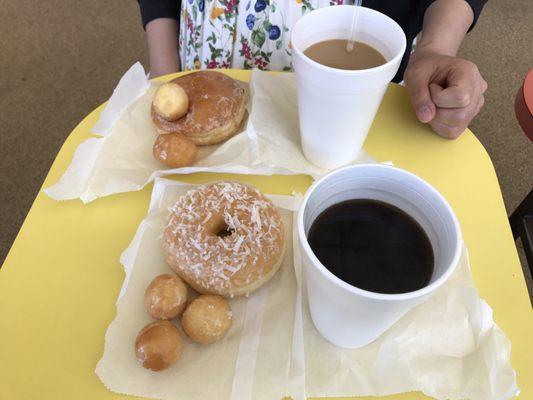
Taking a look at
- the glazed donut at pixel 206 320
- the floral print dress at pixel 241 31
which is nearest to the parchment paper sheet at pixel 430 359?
the glazed donut at pixel 206 320

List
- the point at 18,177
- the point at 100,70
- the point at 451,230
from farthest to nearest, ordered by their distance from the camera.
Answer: the point at 100,70
the point at 18,177
the point at 451,230

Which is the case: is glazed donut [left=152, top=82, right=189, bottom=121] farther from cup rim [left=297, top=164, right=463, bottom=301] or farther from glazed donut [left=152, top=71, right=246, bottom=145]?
cup rim [left=297, top=164, right=463, bottom=301]

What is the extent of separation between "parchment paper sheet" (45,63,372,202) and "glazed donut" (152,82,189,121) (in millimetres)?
66

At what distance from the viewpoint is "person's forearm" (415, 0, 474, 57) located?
887 mm

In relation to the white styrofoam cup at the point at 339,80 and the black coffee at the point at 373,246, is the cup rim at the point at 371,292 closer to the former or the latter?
the black coffee at the point at 373,246

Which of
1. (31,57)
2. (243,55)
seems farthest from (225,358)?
(31,57)

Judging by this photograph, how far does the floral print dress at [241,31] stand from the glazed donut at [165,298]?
61 centimetres

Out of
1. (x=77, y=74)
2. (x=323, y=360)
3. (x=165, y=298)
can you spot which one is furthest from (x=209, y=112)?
(x=77, y=74)

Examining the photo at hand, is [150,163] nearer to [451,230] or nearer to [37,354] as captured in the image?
[37,354]

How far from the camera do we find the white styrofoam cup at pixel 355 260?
412 mm

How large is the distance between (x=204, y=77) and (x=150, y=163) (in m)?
0.20

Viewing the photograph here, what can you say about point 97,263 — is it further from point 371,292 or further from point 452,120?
point 452,120

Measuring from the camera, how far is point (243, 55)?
3.27 feet

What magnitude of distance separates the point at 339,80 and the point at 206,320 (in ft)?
1.21
